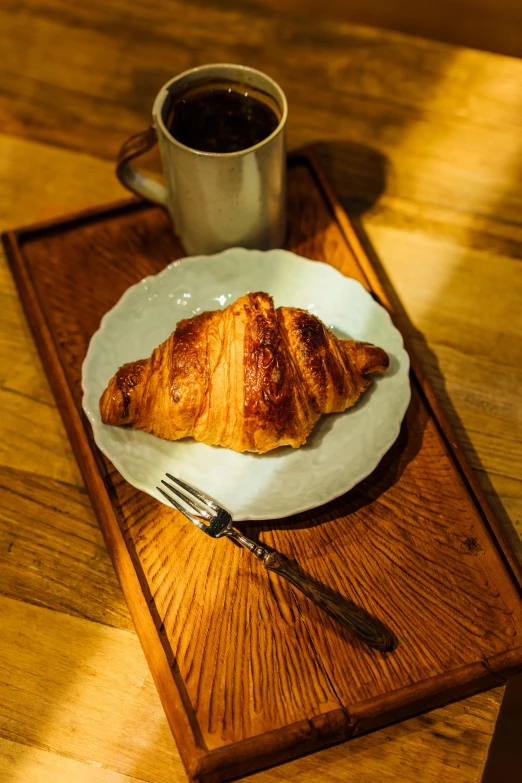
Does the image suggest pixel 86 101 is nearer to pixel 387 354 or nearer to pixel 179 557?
pixel 387 354

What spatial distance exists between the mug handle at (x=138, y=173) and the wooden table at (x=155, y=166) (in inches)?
6.8

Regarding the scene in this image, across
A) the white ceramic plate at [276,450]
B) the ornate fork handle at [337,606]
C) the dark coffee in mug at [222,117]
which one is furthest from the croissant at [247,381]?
the dark coffee in mug at [222,117]

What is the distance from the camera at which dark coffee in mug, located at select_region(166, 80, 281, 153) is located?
1.17 m

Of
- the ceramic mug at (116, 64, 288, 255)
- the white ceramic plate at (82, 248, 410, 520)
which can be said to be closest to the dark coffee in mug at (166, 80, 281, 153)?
the ceramic mug at (116, 64, 288, 255)

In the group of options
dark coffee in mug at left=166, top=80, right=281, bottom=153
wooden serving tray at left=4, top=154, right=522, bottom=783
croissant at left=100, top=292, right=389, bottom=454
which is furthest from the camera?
dark coffee in mug at left=166, top=80, right=281, bottom=153

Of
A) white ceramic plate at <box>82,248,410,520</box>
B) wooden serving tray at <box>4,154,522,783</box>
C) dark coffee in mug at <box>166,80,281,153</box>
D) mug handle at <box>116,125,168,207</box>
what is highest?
dark coffee in mug at <box>166,80,281,153</box>

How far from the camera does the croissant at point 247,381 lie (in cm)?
102

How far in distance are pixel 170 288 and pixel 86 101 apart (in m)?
0.61

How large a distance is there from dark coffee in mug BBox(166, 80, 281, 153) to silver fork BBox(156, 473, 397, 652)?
1.75 ft

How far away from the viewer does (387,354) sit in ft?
3.67

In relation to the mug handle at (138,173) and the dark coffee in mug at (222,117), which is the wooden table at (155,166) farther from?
the dark coffee in mug at (222,117)

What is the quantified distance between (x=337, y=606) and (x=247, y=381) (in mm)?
320

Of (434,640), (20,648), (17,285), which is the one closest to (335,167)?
(17,285)

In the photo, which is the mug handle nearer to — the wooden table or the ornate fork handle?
the wooden table
